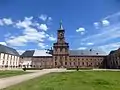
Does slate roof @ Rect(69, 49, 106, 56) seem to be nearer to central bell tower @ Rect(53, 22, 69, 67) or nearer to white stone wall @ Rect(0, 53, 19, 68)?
central bell tower @ Rect(53, 22, 69, 67)

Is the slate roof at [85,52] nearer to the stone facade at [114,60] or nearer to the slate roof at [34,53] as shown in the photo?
the stone facade at [114,60]

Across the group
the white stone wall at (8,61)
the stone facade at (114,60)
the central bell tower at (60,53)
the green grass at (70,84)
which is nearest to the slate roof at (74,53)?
the central bell tower at (60,53)

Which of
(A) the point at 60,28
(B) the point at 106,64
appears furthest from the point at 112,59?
Answer: (A) the point at 60,28

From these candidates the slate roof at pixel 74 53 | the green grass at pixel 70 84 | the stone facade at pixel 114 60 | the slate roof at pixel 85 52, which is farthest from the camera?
the slate roof at pixel 85 52

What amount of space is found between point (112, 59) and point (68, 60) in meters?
28.7

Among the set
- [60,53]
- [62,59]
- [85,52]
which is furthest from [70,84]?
[85,52]

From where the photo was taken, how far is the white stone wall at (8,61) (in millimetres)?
97594

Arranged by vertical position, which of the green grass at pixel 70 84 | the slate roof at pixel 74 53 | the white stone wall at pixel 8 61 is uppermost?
the slate roof at pixel 74 53

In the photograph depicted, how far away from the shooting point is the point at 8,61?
10388 centimetres

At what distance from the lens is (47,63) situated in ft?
410

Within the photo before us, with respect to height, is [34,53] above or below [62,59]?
above

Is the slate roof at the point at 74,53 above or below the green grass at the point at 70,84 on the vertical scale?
above

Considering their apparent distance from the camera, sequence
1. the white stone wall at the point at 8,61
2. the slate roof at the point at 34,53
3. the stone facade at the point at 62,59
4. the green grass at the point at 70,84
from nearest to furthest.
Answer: the green grass at the point at 70,84
the white stone wall at the point at 8,61
the stone facade at the point at 62,59
the slate roof at the point at 34,53

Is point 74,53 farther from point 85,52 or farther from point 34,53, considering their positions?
point 34,53
